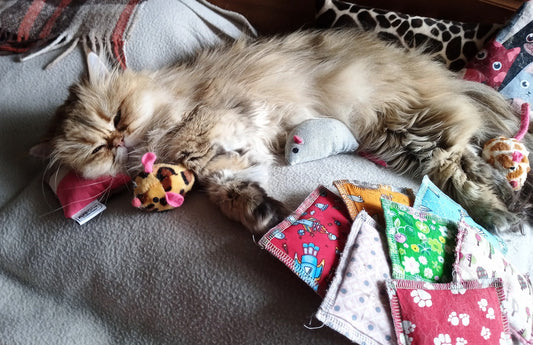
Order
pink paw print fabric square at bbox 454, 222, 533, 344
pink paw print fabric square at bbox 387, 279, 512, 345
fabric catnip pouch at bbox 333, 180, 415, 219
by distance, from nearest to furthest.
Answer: pink paw print fabric square at bbox 387, 279, 512, 345, pink paw print fabric square at bbox 454, 222, 533, 344, fabric catnip pouch at bbox 333, 180, 415, 219

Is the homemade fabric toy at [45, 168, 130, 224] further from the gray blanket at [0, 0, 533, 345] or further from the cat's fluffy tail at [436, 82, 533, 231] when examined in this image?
the cat's fluffy tail at [436, 82, 533, 231]

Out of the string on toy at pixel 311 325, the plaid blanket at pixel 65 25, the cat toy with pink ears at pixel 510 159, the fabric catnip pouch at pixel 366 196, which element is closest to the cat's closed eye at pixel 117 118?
the plaid blanket at pixel 65 25

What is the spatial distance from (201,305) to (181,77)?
2.65 feet

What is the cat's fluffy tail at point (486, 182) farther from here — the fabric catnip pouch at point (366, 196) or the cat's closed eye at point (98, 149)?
the cat's closed eye at point (98, 149)

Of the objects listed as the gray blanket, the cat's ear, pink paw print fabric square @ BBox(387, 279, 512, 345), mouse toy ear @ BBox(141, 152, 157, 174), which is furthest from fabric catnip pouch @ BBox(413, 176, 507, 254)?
the cat's ear

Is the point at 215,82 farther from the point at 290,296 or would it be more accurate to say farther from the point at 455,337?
the point at 455,337

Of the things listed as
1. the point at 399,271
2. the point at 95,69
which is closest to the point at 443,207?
the point at 399,271

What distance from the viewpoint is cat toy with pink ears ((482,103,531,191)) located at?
1279 millimetres

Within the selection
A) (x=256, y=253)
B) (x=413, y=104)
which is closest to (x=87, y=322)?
(x=256, y=253)

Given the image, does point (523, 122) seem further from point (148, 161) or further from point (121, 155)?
point (121, 155)

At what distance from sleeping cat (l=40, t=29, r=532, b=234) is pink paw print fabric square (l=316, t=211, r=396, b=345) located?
0.81ft

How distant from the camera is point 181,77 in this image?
1444 mm

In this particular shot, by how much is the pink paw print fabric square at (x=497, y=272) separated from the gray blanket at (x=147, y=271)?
177 millimetres

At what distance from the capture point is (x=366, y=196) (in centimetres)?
115
